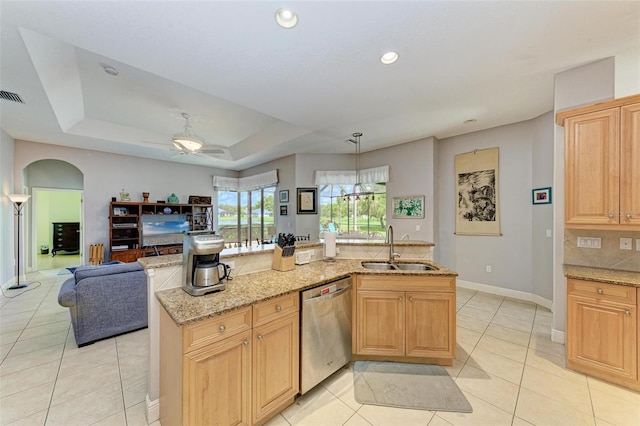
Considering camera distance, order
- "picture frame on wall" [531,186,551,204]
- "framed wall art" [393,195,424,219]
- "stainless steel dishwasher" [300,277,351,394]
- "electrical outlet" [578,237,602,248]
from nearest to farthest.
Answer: "stainless steel dishwasher" [300,277,351,394], "electrical outlet" [578,237,602,248], "picture frame on wall" [531,186,551,204], "framed wall art" [393,195,424,219]

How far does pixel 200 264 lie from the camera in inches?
67.2

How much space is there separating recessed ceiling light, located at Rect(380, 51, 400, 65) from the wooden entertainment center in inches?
222

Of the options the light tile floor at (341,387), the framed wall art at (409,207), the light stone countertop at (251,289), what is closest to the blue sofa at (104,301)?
the light tile floor at (341,387)

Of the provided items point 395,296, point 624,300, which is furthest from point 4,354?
point 624,300

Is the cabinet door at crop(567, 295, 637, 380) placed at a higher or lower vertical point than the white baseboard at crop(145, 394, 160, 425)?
higher

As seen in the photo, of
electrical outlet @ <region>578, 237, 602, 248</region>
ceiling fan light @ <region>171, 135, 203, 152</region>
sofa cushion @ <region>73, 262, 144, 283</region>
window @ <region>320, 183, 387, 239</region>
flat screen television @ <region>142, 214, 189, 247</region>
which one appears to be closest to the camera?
electrical outlet @ <region>578, 237, 602, 248</region>

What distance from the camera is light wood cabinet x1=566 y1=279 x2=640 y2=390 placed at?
193cm

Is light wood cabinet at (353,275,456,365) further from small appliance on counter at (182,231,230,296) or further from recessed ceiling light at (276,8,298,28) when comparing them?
recessed ceiling light at (276,8,298,28)

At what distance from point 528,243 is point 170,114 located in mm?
6358

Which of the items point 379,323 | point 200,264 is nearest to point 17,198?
point 200,264

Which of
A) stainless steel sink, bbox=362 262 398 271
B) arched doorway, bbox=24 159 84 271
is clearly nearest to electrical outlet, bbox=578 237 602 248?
stainless steel sink, bbox=362 262 398 271

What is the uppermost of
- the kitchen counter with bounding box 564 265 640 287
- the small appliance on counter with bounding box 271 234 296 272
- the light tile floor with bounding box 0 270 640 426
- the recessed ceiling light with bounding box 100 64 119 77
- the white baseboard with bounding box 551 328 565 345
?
the recessed ceiling light with bounding box 100 64 119 77

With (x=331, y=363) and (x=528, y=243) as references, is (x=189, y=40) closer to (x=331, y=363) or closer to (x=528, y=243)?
(x=331, y=363)

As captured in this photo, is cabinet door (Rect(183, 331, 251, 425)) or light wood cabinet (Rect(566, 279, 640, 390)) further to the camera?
light wood cabinet (Rect(566, 279, 640, 390))
